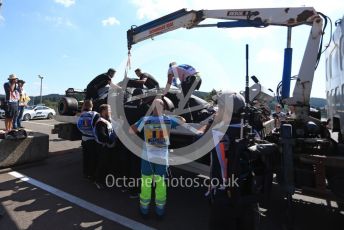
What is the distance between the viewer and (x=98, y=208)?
5.15 m

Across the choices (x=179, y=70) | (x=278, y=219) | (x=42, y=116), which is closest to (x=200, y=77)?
(x=179, y=70)

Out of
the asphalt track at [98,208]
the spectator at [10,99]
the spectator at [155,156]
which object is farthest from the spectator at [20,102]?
the spectator at [155,156]

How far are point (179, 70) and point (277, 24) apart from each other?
79.2 inches

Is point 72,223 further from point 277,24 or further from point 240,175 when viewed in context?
point 277,24

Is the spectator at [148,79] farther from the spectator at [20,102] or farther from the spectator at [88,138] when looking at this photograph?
the spectator at [20,102]

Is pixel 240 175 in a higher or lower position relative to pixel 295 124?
lower

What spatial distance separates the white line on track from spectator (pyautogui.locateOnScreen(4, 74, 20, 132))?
4.19m

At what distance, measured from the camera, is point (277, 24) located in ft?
21.0

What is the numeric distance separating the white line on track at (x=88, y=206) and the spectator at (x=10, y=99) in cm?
419

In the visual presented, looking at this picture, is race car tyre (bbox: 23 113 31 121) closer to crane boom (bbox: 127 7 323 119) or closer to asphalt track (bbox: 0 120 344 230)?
crane boom (bbox: 127 7 323 119)

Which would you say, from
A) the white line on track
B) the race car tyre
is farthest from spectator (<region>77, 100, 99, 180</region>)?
the race car tyre

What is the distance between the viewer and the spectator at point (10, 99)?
10.4m

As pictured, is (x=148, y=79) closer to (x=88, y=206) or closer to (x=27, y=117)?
(x=88, y=206)

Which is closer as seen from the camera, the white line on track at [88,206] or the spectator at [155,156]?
the white line on track at [88,206]
